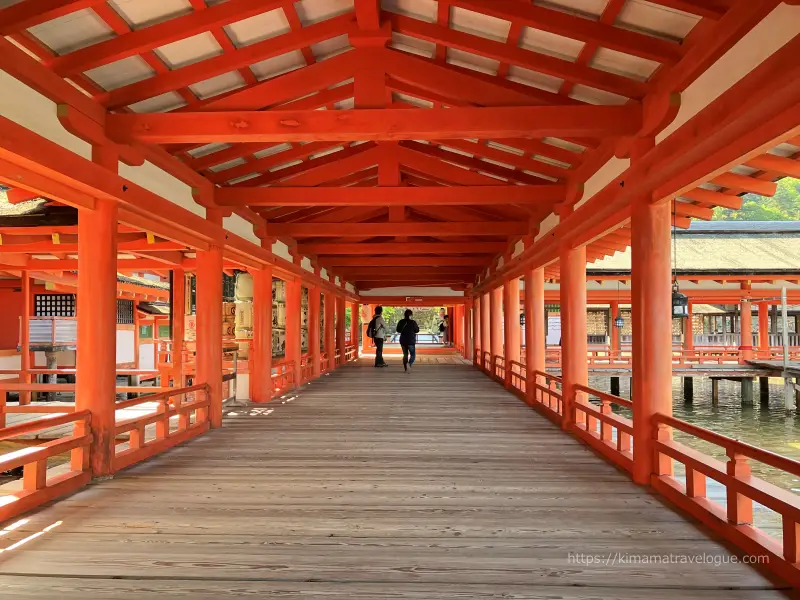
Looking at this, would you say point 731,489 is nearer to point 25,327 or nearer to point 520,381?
point 520,381

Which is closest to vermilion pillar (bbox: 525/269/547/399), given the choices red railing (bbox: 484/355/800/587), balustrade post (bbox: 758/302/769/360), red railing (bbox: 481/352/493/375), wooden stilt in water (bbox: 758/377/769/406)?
red railing (bbox: 484/355/800/587)

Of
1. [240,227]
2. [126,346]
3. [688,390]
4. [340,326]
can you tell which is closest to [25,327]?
[126,346]

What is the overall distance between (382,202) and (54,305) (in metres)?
10.1

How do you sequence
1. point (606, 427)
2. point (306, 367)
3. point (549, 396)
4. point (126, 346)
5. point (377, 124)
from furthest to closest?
1. point (126, 346)
2. point (306, 367)
3. point (549, 396)
4. point (606, 427)
5. point (377, 124)

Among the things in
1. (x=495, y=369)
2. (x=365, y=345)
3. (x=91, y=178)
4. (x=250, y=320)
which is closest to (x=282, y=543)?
(x=91, y=178)

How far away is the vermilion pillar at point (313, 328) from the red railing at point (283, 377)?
1954 millimetres

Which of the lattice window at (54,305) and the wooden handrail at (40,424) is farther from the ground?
the lattice window at (54,305)

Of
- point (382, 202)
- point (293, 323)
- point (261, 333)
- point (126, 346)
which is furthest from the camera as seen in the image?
point (126, 346)

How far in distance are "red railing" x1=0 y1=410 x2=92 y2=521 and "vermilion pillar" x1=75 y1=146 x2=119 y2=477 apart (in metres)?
0.10

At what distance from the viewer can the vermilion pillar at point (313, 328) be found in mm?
13797

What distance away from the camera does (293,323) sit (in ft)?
38.8

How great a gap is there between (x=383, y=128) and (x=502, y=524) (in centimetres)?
325

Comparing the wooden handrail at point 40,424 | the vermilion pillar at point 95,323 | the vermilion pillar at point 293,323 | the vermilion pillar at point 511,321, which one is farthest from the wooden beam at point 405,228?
the wooden handrail at point 40,424

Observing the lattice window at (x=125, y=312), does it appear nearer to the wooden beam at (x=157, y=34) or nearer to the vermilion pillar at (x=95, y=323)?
the vermilion pillar at (x=95, y=323)
